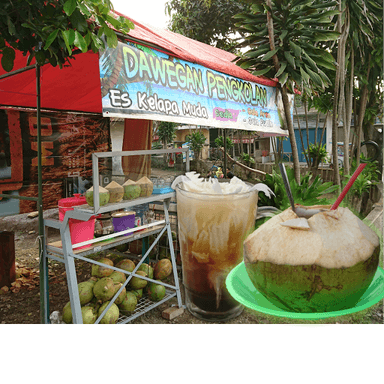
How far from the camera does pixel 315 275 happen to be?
2.51ft

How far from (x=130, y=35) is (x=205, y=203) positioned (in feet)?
3.27

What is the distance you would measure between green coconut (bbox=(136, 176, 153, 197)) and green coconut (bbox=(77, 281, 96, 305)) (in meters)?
0.67

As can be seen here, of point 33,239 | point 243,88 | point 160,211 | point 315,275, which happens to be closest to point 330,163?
point 243,88

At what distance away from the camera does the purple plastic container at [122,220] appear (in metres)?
2.22

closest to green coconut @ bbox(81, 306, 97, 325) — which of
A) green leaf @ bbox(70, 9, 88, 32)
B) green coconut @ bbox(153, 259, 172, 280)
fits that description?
green coconut @ bbox(153, 259, 172, 280)

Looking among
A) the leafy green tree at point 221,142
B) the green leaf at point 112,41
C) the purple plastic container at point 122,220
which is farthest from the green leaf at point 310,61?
the purple plastic container at point 122,220

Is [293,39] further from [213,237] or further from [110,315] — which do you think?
[110,315]

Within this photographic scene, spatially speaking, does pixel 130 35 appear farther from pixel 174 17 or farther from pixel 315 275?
pixel 315 275

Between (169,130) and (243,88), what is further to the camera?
(169,130)

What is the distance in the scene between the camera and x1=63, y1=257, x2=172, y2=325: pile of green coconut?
2.04 meters

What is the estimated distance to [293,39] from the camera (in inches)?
66.1

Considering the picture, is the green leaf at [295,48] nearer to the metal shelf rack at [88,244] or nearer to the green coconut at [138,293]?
the metal shelf rack at [88,244]

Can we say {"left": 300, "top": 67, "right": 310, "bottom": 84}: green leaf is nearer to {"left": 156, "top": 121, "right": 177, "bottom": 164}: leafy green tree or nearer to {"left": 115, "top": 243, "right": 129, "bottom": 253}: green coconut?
{"left": 156, "top": 121, "right": 177, "bottom": 164}: leafy green tree

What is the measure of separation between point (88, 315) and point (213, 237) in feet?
3.40
